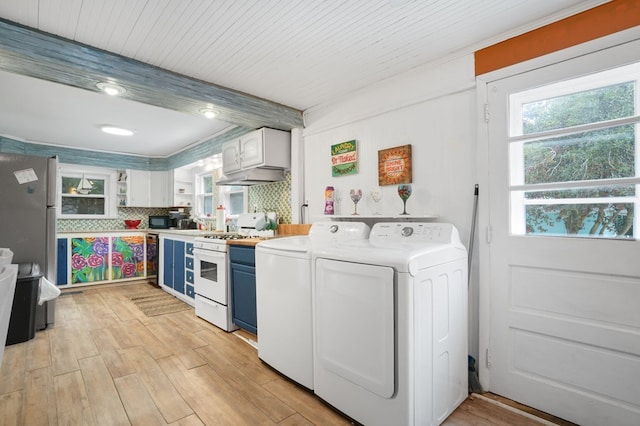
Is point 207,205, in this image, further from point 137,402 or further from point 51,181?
point 137,402

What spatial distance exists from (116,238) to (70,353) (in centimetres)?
306

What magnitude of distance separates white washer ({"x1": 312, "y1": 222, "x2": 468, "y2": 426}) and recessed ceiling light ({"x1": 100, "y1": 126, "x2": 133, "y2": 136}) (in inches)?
153

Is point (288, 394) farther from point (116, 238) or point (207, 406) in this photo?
point (116, 238)

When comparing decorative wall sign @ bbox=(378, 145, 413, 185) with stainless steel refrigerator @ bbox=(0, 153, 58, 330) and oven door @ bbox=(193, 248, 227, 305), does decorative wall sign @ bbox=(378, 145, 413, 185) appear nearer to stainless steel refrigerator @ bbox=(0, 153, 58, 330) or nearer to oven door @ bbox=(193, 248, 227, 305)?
oven door @ bbox=(193, 248, 227, 305)

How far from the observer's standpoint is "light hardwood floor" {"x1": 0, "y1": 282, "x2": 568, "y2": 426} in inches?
68.7

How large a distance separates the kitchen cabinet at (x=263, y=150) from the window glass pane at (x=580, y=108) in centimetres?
235

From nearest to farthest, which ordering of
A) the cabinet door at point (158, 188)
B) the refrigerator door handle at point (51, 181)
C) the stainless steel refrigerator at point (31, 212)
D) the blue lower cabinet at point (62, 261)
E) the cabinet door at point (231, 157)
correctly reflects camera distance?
the stainless steel refrigerator at point (31, 212)
the refrigerator door handle at point (51, 181)
the cabinet door at point (231, 157)
the blue lower cabinet at point (62, 261)
the cabinet door at point (158, 188)

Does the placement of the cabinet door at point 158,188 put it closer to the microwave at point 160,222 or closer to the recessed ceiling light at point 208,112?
the microwave at point 160,222

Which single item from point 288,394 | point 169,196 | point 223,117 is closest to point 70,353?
point 288,394

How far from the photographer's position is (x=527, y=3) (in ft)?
5.52

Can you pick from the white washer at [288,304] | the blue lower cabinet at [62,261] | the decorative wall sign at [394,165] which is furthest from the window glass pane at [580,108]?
the blue lower cabinet at [62,261]

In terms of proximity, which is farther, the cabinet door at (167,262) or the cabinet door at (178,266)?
the cabinet door at (167,262)

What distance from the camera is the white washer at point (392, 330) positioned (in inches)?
57.8

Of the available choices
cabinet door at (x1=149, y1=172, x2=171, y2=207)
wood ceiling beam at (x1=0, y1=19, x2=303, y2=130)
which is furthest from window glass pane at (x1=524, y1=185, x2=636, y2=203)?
cabinet door at (x1=149, y1=172, x2=171, y2=207)
